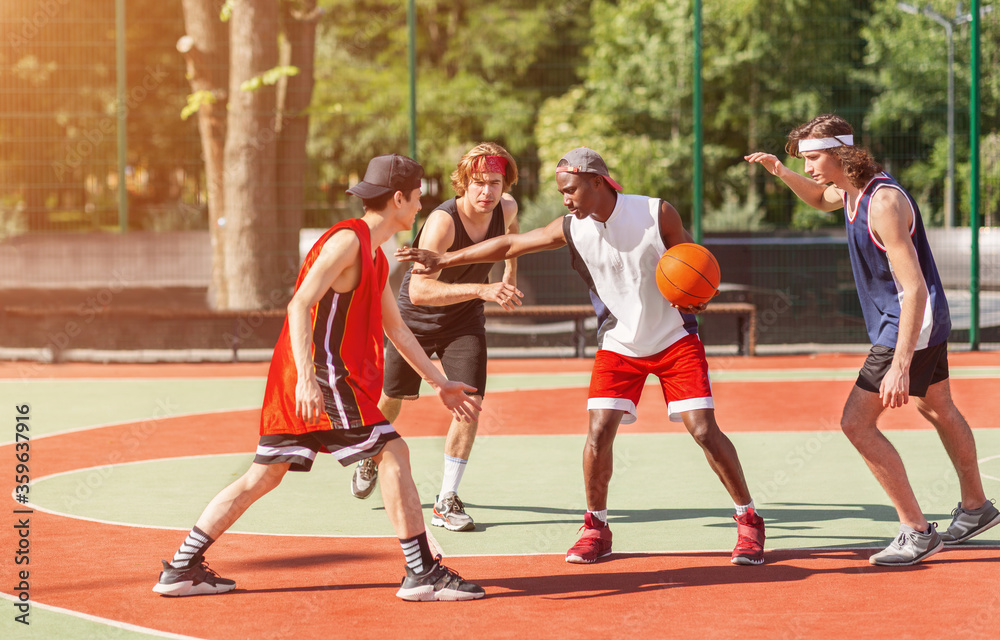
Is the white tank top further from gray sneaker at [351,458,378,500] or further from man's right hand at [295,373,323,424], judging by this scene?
gray sneaker at [351,458,378,500]

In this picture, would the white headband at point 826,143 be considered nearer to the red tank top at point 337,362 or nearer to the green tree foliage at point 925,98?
the red tank top at point 337,362

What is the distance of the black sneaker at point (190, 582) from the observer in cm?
528

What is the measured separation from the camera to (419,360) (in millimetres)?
5586

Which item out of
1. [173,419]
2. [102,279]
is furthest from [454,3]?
[173,419]

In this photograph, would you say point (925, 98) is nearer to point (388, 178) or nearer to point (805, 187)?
point (805, 187)

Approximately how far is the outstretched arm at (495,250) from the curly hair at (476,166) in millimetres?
765

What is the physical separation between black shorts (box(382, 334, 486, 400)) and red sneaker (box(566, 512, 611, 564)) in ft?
4.17

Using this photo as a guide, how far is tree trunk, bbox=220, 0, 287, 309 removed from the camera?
17.8 m

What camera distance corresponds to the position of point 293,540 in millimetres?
6438

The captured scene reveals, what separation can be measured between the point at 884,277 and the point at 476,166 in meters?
2.31

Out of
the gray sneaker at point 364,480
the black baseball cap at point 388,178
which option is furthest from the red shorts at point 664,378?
the gray sneaker at point 364,480

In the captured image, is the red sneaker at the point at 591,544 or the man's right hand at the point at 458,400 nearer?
the man's right hand at the point at 458,400

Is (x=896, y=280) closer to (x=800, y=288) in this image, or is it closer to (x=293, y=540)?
(x=293, y=540)

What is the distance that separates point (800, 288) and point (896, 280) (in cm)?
1118
